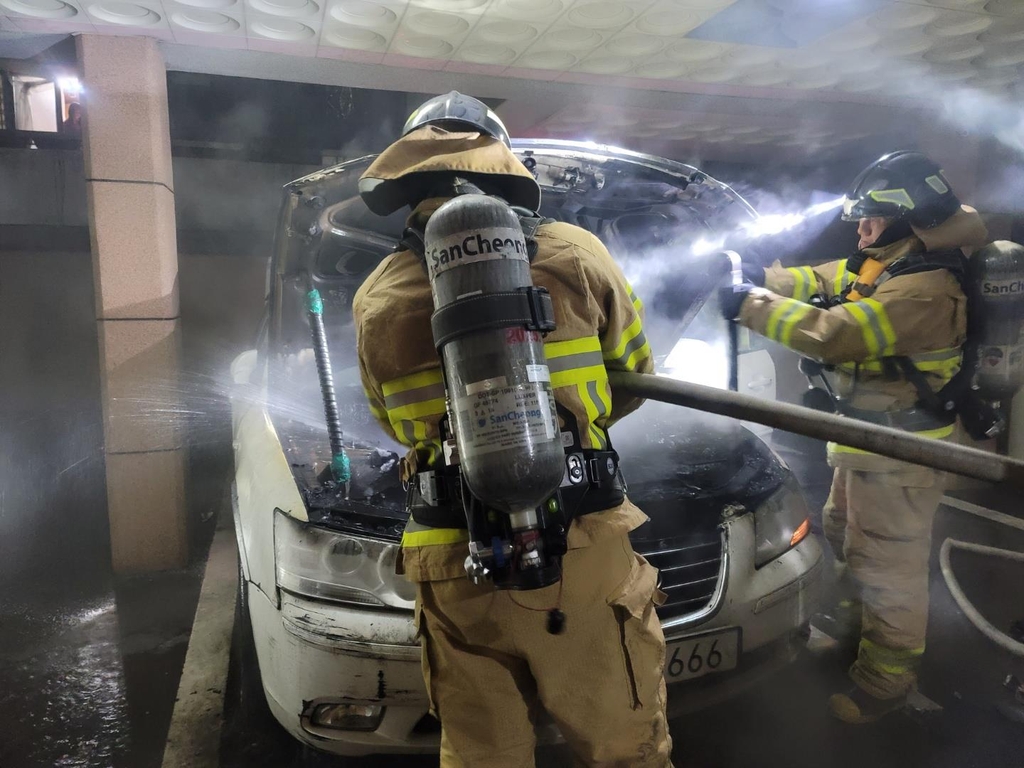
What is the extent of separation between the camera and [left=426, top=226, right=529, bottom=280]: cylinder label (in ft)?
4.11

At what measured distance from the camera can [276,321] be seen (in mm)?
3133

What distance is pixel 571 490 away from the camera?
4.60 feet

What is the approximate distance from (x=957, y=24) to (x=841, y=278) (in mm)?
2097

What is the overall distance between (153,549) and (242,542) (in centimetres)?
182

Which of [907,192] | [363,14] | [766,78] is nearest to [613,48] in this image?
[766,78]

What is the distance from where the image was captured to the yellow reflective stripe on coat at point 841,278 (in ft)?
9.83

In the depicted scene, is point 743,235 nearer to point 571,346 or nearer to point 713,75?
point 571,346

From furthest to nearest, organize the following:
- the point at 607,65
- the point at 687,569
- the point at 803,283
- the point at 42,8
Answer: the point at 607,65 < the point at 42,8 < the point at 803,283 < the point at 687,569

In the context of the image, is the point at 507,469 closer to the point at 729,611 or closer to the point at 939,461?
the point at 939,461

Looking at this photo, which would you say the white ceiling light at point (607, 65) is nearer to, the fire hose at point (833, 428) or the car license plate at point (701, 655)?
the fire hose at point (833, 428)

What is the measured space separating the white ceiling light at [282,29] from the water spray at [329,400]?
1745 mm

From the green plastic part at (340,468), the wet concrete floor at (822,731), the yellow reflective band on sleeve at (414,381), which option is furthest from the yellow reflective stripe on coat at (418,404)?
the wet concrete floor at (822,731)

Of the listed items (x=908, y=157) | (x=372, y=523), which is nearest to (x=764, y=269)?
(x=908, y=157)

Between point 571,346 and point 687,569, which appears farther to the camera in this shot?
point 687,569
